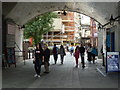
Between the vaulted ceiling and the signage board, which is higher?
the vaulted ceiling

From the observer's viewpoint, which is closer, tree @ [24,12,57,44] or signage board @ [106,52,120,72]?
signage board @ [106,52,120,72]

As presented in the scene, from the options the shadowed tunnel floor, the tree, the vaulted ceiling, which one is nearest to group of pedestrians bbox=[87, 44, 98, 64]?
the vaulted ceiling

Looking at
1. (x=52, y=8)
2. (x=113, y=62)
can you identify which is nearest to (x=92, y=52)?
(x=52, y=8)

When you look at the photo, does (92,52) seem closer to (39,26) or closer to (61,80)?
(61,80)

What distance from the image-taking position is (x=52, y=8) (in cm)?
2359

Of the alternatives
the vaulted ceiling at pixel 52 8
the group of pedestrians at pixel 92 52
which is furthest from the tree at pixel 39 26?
the group of pedestrians at pixel 92 52

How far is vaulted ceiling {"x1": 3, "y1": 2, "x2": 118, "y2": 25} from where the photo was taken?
19.1 meters

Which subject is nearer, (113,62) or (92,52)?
(113,62)

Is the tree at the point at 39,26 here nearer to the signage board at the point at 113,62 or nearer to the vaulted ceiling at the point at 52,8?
the vaulted ceiling at the point at 52,8

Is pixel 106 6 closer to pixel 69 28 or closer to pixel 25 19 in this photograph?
pixel 25 19

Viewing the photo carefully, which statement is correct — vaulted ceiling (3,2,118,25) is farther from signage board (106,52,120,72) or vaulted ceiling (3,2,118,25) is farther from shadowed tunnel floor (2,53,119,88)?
shadowed tunnel floor (2,53,119,88)

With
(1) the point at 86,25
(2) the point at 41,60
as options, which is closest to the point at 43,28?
(2) the point at 41,60

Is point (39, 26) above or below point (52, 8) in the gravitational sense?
below

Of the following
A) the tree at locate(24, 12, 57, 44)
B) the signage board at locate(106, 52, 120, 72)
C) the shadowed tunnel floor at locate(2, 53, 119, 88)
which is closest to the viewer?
the shadowed tunnel floor at locate(2, 53, 119, 88)
